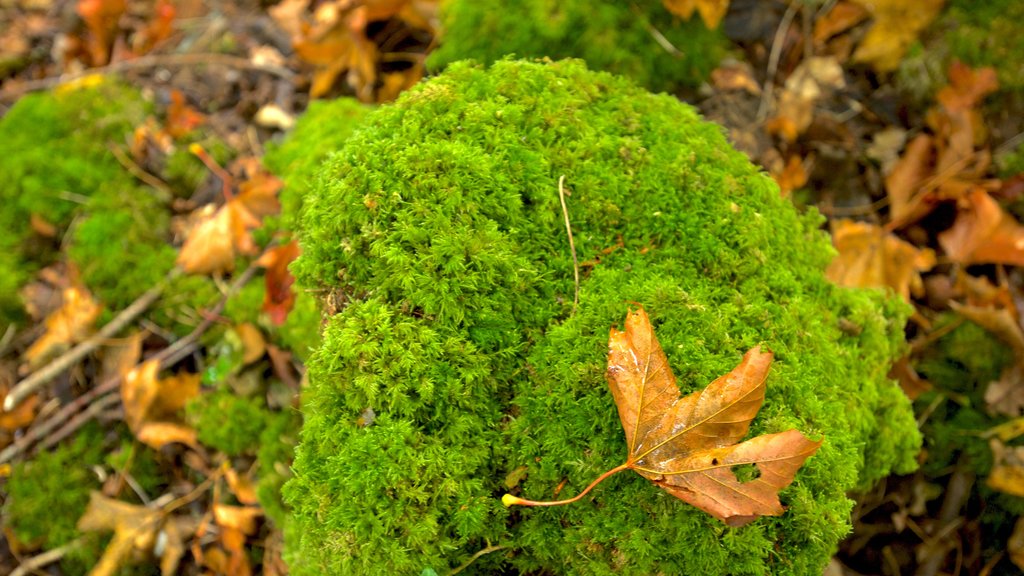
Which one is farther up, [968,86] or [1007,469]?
[968,86]

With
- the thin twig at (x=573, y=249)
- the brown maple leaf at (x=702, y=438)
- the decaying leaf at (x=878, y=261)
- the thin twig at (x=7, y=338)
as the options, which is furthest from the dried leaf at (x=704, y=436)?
the thin twig at (x=7, y=338)

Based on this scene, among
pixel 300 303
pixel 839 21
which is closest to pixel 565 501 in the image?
pixel 300 303

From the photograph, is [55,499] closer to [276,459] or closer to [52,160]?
[276,459]

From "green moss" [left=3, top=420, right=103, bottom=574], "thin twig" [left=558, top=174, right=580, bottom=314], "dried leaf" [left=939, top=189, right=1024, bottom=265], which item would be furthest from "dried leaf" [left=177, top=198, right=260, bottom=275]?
"dried leaf" [left=939, top=189, right=1024, bottom=265]

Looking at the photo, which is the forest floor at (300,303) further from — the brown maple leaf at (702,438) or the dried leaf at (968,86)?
the brown maple leaf at (702,438)

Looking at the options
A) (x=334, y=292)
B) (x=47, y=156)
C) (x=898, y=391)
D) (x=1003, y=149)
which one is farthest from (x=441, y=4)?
(x=1003, y=149)
